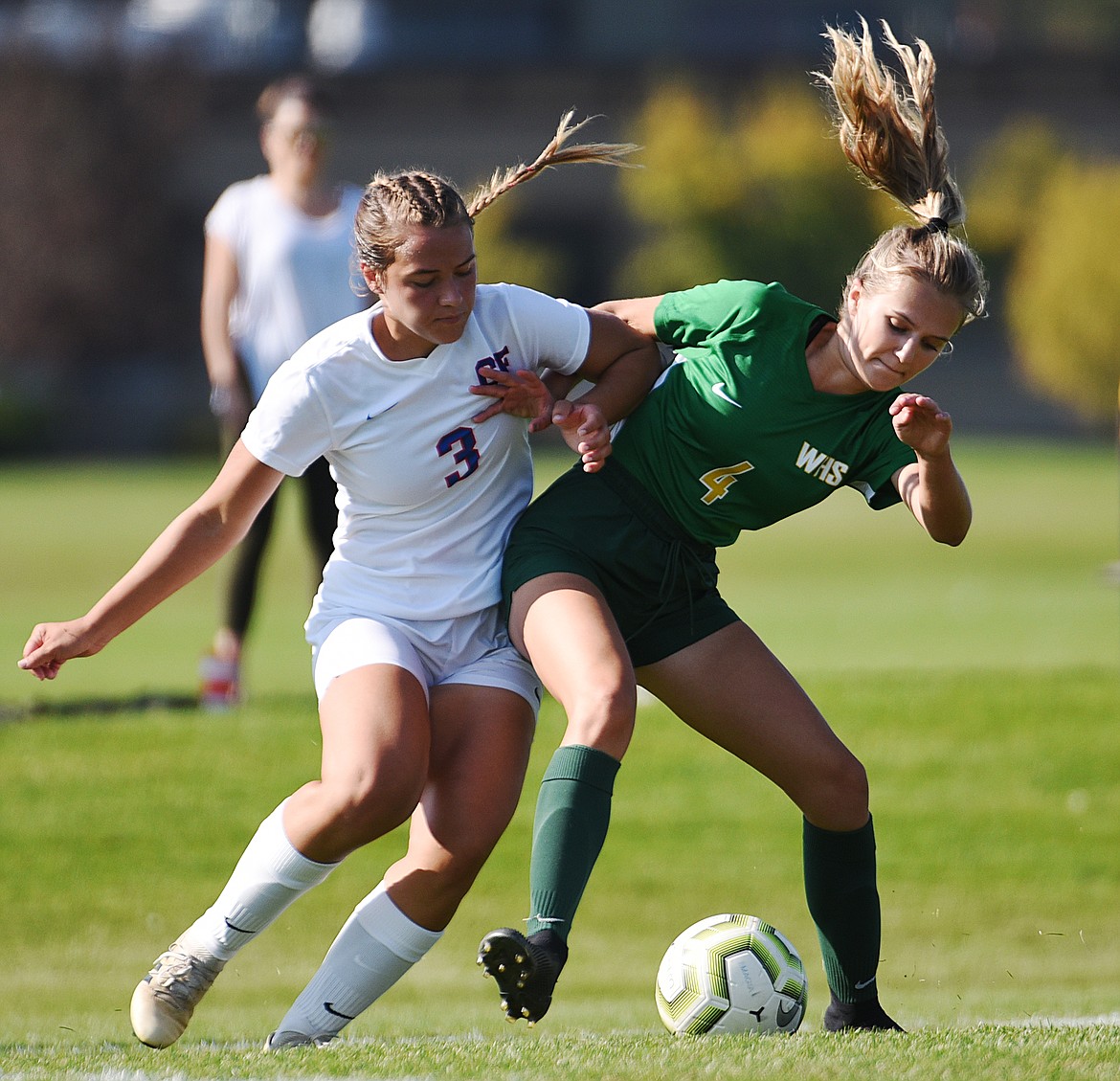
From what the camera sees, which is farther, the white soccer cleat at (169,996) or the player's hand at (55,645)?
the player's hand at (55,645)

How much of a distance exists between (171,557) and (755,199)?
32.3 meters

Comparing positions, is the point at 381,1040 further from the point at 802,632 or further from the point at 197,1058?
the point at 802,632

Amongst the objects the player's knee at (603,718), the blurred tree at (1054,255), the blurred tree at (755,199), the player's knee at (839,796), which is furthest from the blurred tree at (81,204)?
the player's knee at (603,718)

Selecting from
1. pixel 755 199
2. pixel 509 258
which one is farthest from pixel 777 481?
pixel 755 199

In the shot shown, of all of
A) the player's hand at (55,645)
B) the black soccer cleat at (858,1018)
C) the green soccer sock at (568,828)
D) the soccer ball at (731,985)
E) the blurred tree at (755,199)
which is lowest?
the black soccer cleat at (858,1018)

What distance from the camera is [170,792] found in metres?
7.05

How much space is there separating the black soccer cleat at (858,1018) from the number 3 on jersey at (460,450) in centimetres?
159

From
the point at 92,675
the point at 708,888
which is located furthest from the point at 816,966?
the point at 92,675

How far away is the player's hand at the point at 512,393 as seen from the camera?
4.10 m

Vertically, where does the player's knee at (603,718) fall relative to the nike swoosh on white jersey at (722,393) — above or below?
below

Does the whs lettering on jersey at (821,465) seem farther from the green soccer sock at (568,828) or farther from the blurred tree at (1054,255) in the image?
the blurred tree at (1054,255)

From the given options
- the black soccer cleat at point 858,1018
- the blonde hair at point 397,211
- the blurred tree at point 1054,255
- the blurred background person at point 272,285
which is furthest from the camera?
the blurred tree at point 1054,255

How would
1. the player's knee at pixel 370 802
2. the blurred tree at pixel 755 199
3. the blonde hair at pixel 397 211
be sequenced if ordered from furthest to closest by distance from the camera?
the blurred tree at pixel 755 199, the blonde hair at pixel 397 211, the player's knee at pixel 370 802

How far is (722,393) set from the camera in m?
4.13
